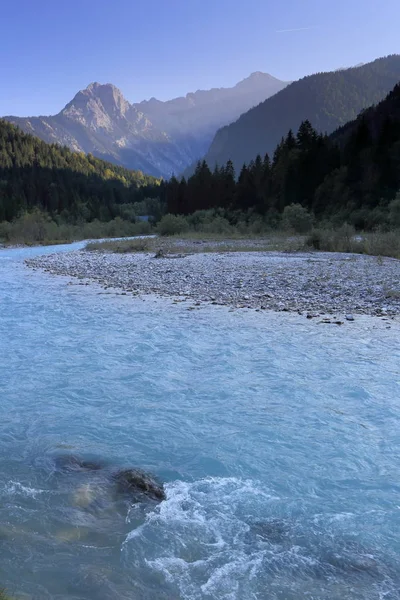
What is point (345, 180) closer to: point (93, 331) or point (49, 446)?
point (93, 331)

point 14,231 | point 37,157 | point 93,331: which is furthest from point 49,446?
point 37,157

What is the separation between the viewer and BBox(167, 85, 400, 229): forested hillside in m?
46.1

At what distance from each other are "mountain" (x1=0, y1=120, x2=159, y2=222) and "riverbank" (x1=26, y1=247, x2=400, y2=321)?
7646 cm

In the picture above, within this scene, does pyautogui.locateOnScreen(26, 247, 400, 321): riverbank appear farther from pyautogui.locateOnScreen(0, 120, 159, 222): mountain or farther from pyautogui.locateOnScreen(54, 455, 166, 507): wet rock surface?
pyautogui.locateOnScreen(0, 120, 159, 222): mountain

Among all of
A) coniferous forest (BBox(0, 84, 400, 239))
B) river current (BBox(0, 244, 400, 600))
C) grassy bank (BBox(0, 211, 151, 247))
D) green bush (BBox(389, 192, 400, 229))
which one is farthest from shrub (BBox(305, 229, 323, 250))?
grassy bank (BBox(0, 211, 151, 247))

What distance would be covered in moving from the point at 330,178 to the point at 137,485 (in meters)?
54.5

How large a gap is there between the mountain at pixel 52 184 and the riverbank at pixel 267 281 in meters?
76.5

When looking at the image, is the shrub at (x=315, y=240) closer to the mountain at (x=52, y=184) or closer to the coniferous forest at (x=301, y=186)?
the coniferous forest at (x=301, y=186)

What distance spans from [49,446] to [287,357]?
17.1 feet

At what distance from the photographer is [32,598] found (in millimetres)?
3240

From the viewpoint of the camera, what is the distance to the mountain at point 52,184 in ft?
374

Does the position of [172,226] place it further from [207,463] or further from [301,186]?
[207,463]

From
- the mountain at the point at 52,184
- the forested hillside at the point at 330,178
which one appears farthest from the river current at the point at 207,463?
the mountain at the point at 52,184

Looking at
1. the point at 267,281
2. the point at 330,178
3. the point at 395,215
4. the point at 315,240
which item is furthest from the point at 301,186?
the point at 267,281
